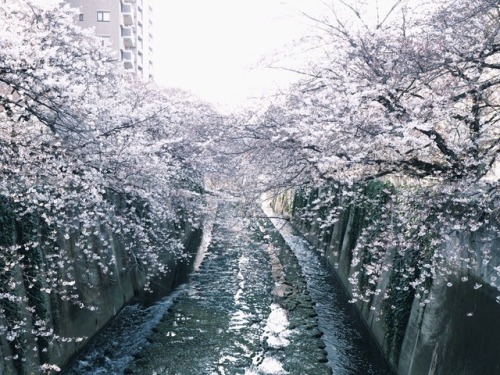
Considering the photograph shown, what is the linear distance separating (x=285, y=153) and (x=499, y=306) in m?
7.19

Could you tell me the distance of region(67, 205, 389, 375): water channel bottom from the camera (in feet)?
34.7

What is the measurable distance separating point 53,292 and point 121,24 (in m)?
38.8

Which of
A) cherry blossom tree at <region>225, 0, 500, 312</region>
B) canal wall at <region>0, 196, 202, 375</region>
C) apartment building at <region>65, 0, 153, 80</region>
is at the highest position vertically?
apartment building at <region>65, 0, 153, 80</region>

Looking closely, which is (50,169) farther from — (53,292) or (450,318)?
(450,318)

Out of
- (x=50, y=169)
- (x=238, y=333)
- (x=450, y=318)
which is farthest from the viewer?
(x=238, y=333)

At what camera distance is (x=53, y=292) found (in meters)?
9.85

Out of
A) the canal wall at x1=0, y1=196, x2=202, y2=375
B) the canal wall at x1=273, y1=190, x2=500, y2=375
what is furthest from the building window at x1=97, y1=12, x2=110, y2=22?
the canal wall at x1=273, y1=190, x2=500, y2=375

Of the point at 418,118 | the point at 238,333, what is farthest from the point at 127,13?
the point at 418,118

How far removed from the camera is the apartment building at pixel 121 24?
4047 cm

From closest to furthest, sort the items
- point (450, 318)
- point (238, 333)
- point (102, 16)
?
point (450, 318) < point (238, 333) < point (102, 16)

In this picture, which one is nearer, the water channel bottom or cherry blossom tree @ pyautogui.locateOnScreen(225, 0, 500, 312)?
cherry blossom tree @ pyautogui.locateOnScreen(225, 0, 500, 312)

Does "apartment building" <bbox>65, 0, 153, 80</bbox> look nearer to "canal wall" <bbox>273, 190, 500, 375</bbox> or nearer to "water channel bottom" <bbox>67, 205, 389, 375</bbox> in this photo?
"water channel bottom" <bbox>67, 205, 389, 375</bbox>

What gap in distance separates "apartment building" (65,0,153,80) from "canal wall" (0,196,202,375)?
28.2 metres

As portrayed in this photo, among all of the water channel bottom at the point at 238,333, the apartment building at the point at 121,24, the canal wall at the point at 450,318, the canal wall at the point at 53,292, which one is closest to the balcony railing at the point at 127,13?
the apartment building at the point at 121,24
